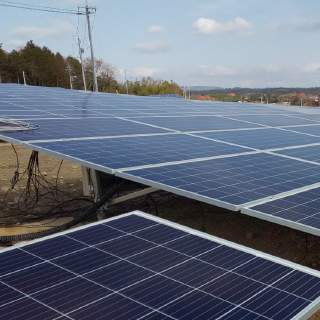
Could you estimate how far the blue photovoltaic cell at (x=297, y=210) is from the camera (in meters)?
5.91

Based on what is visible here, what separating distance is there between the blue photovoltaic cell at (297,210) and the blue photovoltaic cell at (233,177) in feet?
0.94

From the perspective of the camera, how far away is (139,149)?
29.3ft

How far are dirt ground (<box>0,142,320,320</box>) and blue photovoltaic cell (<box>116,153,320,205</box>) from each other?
209 centimetres

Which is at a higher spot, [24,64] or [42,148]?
[24,64]

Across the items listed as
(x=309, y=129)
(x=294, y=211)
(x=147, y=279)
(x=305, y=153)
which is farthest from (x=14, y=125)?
(x=309, y=129)

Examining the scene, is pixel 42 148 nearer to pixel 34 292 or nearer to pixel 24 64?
pixel 34 292

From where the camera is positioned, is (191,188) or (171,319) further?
(191,188)

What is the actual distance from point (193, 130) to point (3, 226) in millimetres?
5942

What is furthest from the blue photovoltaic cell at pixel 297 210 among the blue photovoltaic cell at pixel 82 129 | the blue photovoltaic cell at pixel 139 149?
the blue photovoltaic cell at pixel 82 129

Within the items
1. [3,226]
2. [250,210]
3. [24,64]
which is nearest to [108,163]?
[250,210]

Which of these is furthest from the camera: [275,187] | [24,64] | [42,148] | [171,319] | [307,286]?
[24,64]

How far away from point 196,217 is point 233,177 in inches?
187

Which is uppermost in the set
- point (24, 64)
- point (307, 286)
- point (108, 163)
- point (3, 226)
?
point (24, 64)

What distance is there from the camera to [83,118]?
12.0m
